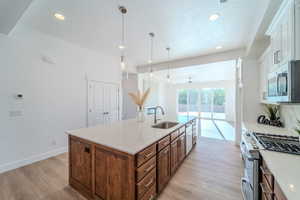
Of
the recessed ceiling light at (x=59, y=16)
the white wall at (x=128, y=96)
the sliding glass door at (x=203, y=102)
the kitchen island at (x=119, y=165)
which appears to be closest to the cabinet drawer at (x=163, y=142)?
the kitchen island at (x=119, y=165)

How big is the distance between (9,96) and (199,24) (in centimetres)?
419

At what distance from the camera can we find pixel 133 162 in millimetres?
1302

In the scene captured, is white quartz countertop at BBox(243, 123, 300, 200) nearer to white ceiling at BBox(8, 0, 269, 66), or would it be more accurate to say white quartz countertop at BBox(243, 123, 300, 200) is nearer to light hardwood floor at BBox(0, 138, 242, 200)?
light hardwood floor at BBox(0, 138, 242, 200)

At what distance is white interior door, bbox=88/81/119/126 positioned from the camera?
156 inches

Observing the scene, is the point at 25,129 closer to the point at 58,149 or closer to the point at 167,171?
the point at 58,149

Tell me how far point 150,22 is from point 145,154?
244 cm

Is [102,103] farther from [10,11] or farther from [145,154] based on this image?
[145,154]

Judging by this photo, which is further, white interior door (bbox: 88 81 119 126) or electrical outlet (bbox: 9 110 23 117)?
white interior door (bbox: 88 81 119 126)

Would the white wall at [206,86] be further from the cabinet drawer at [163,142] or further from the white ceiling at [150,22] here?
the cabinet drawer at [163,142]

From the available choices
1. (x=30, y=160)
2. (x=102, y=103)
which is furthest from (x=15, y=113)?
(x=102, y=103)

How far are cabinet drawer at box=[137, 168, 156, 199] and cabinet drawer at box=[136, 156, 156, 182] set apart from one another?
0.06 metres

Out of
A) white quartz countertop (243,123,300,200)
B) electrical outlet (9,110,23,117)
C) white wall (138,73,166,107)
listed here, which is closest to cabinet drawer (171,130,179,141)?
white quartz countertop (243,123,300,200)

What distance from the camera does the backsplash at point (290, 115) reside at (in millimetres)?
1917

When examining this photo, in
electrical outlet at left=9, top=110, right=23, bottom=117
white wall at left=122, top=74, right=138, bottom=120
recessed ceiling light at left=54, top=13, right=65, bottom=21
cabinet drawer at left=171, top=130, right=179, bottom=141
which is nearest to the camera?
cabinet drawer at left=171, top=130, right=179, bottom=141
